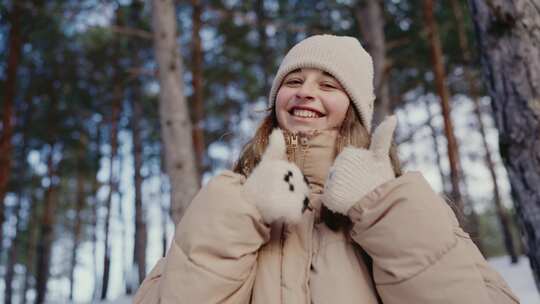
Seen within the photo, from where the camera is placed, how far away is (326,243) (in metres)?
1.38

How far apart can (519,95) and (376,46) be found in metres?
5.24

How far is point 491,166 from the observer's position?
1152cm

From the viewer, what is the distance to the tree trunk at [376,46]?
6.67 meters

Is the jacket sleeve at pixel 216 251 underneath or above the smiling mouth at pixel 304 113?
underneath

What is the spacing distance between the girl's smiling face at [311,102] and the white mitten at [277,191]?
0.84 ft

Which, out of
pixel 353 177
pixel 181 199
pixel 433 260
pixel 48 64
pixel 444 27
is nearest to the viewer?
pixel 433 260

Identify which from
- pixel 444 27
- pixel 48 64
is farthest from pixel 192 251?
pixel 48 64

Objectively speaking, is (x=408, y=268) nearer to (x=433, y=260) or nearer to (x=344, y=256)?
(x=433, y=260)

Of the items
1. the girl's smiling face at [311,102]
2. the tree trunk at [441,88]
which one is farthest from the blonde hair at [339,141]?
the tree trunk at [441,88]

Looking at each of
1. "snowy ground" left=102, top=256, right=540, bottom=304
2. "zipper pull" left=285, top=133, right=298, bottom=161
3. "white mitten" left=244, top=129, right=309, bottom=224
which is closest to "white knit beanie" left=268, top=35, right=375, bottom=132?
"zipper pull" left=285, top=133, right=298, bottom=161

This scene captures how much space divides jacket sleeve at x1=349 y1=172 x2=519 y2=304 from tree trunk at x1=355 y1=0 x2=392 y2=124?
5184 millimetres

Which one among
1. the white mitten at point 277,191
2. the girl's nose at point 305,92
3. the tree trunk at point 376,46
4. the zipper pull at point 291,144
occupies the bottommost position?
the white mitten at point 277,191

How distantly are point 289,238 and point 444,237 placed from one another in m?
0.45

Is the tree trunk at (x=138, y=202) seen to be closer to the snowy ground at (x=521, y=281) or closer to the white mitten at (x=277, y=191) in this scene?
the snowy ground at (x=521, y=281)
